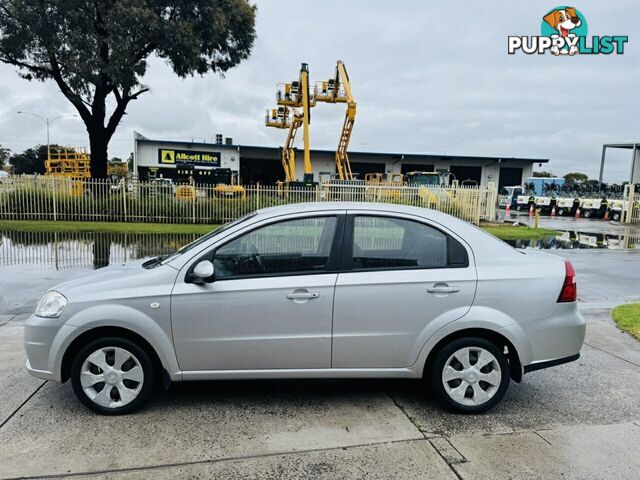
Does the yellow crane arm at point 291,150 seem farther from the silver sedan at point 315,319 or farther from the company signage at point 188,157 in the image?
the silver sedan at point 315,319

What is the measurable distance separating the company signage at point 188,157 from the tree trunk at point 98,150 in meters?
21.8

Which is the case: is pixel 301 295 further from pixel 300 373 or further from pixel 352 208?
pixel 352 208

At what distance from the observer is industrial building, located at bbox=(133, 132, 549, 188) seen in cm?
4428

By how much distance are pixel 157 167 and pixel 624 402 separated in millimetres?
44717

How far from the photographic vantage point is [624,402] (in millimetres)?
→ 4094

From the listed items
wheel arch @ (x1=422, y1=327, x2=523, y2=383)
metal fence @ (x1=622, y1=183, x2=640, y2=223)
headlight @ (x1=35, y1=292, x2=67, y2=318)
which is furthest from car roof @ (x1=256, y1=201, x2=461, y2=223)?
metal fence @ (x1=622, y1=183, x2=640, y2=223)

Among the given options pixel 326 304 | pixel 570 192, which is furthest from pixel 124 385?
pixel 570 192

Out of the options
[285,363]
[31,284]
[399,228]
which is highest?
[399,228]

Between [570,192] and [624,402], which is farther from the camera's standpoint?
[570,192]

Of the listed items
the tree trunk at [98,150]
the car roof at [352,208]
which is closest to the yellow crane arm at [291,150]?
the tree trunk at [98,150]

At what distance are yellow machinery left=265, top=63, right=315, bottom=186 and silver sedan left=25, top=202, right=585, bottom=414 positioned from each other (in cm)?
1870

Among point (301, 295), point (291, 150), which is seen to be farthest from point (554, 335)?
point (291, 150)

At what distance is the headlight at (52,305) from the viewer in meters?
3.61

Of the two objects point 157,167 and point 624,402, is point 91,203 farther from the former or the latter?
point 157,167
